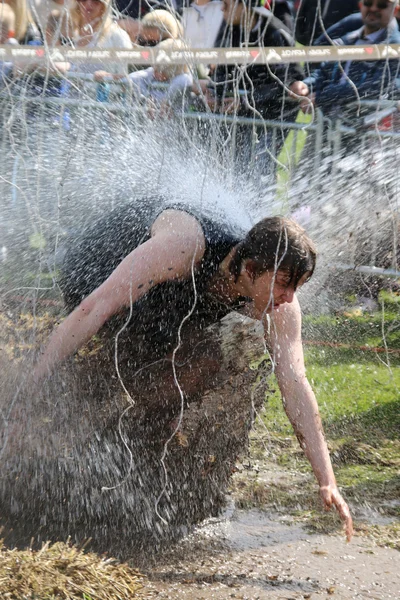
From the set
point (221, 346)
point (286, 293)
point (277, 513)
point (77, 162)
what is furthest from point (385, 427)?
point (77, 162)

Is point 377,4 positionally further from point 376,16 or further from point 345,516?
point 345,516

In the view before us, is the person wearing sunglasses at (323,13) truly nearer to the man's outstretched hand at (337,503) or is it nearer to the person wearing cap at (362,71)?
the person wearing cap at (362,71)

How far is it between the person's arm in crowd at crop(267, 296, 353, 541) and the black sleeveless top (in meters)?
0.25

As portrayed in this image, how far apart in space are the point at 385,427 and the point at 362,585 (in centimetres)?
191

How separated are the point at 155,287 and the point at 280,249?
56 centimetres

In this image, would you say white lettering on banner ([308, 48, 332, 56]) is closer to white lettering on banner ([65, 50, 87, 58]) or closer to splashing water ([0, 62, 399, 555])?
splashing water ([0, 62, 399, 555])

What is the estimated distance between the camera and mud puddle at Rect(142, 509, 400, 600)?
2.91 meters

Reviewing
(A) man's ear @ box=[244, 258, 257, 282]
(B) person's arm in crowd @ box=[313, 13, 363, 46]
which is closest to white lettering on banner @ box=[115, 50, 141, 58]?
(A) man's ear @ box=[244, 258, 257, 282]

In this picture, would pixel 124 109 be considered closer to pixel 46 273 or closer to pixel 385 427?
pixel 46 273

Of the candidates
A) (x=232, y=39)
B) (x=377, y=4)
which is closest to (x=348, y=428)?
(x=232, y=39)

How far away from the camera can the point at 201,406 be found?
11.0 ft

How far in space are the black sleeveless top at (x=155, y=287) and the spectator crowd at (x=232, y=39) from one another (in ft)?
2.83

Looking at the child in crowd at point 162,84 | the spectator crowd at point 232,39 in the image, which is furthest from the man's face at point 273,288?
the child in crowd at point 162,84

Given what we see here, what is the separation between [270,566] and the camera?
10.3 ft
